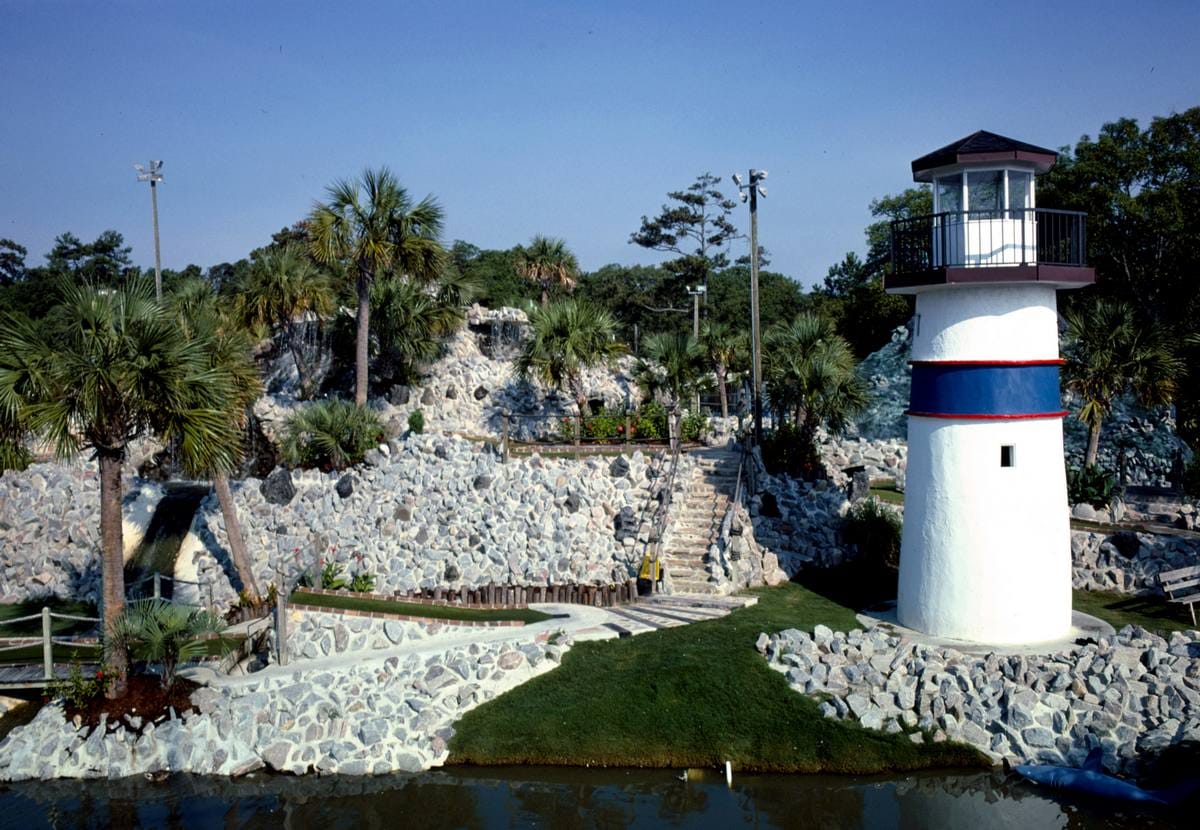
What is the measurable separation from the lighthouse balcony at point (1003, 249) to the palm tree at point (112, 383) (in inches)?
433

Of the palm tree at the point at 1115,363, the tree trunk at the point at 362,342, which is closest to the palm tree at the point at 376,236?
the tree trunk at the point at 362,342

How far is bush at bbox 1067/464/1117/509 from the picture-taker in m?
21.1

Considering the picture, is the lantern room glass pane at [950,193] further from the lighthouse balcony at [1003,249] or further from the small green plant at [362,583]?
the small green plant at [362,583]

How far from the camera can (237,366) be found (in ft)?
61.2

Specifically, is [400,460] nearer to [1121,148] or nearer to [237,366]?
[237,366]

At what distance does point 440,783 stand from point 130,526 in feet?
46.5

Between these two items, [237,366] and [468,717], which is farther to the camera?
[237,366]

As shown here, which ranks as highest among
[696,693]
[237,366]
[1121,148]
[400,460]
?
[1121,148]

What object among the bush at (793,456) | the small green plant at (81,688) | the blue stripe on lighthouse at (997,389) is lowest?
the small green plant at (81,688)

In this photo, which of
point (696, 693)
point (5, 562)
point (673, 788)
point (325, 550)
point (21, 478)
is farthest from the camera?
point (21, 478)

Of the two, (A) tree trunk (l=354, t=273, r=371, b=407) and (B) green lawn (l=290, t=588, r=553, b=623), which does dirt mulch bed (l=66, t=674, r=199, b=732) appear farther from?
(A) tree trunk (l=354, t=273, r=371, b=407)

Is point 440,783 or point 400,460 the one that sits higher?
point 400,460

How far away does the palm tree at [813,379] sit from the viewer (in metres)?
22.2

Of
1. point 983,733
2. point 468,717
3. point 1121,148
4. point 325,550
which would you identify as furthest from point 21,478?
point 1121,148
